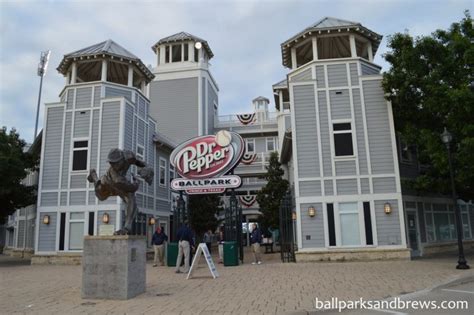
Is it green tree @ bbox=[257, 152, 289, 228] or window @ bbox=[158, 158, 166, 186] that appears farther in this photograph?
green tree @ bbox=[257, 152, 289, 228]

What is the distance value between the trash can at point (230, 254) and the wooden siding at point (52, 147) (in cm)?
959

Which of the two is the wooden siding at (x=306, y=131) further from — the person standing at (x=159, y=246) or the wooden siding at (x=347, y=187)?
the person standing at (x=159, y=246)

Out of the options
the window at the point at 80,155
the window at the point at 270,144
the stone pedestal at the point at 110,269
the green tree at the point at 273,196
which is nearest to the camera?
the stone pedestal at the point at 110,269

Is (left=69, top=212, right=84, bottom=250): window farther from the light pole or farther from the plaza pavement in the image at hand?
the light pole

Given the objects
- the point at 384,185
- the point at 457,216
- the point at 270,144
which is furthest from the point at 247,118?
the point at 457,216

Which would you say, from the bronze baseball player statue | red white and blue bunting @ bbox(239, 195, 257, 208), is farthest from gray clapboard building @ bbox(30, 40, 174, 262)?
red white and blue bunting @ bbox(239, 195, 257, 208)

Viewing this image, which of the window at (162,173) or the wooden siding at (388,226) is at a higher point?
the window at (162,173)

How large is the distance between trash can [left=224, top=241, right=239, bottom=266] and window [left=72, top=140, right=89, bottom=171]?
341 inches

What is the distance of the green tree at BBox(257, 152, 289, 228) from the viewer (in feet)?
90.0

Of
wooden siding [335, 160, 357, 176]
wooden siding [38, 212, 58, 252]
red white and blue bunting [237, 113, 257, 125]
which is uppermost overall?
red white and blue bunting [237, 113, 257, 125]

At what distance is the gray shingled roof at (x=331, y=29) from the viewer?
18.8 metres

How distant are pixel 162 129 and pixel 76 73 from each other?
536 inches

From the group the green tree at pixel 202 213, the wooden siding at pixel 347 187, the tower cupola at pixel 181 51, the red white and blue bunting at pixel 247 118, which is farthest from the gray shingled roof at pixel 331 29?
the red white and blue bunting at pixel 247 118

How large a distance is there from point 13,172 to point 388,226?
56.7 ft
